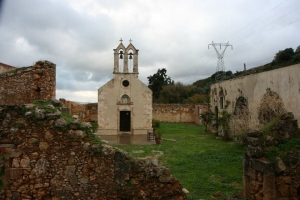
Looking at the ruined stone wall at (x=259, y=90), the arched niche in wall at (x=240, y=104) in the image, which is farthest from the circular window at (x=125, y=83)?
the arched niche in wall at (x=240, y=104)

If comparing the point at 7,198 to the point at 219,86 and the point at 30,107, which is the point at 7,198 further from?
the point at 219,86

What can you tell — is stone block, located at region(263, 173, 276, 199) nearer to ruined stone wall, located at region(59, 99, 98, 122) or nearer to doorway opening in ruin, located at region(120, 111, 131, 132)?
doorway opening in ruin, located at region(120, 111, 131, 132)

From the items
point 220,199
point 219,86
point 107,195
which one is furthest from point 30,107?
point 219,86

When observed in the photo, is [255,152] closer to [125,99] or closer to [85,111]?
[125,99]

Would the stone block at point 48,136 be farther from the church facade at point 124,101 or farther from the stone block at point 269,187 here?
the church facade at point 124,101

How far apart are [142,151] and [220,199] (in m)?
7.09

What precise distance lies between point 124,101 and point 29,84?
12.8 m

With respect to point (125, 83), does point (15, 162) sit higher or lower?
lower

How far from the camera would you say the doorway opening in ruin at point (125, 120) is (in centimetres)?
2134

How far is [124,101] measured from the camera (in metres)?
21.4

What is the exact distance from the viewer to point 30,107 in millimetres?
5684

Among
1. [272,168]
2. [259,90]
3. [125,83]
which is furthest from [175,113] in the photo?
[272,168]

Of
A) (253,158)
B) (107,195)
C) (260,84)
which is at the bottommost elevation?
(107,195)

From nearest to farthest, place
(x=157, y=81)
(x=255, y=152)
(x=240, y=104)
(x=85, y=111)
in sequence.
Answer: (x=255, y=152) < (x=240, y=104) < (x=85, y=111) < (x=157, y=81)
